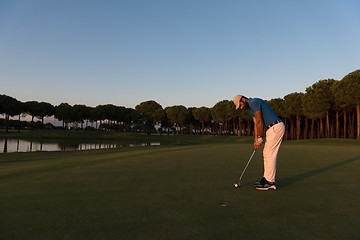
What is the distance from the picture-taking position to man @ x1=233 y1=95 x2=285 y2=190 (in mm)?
5891

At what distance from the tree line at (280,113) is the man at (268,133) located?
3854cm

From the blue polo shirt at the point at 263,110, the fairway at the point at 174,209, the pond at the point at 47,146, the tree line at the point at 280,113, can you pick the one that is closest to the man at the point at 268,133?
the blue polo shirt at the point at 263,110

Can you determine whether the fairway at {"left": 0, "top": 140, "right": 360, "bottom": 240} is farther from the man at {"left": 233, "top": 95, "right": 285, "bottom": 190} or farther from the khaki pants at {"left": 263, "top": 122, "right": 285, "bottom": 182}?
the khaki pants at {"left": 263, "top": 122, "right": 285, "bottom": 182}

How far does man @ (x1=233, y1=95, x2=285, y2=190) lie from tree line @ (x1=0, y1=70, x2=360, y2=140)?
3854cm

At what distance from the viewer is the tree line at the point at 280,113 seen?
41100 mm

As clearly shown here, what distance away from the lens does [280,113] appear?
59094mm

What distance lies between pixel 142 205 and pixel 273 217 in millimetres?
2374

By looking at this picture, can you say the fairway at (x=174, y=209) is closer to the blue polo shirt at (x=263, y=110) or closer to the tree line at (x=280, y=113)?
the blue polo shirt at (x=263, y=110)

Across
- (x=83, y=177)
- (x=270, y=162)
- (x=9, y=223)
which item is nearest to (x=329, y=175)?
(x=270, y=162)

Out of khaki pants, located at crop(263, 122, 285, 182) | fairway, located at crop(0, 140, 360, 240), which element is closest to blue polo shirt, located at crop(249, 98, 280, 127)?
khaki pants, located at crop(263, 122, 285, 182)

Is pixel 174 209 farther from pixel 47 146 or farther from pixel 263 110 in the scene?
pixel 47 146

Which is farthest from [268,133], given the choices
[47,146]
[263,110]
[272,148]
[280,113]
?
[280,113]

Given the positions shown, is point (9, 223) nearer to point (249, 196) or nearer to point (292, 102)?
point (249, 196)

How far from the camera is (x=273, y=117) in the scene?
614cm
